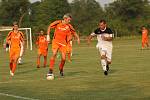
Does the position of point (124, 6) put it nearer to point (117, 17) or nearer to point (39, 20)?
point (117, 17)

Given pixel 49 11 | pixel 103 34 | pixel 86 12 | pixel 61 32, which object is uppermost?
pixel 49 11

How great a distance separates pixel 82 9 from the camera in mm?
155625

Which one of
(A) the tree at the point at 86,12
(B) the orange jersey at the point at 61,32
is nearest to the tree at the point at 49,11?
(A) the tree at the point at 86,12

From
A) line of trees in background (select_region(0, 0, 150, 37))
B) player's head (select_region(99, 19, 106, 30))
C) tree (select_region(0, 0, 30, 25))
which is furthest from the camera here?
tree (select_region(0, 0, 30, 25))

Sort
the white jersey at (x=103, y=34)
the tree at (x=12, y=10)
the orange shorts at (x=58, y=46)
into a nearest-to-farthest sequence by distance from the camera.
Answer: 1. the orange shorts at (x=58, y=46)
2. the white jersey at (x=103, y=34)
3. the tree at (x=12, y=10)

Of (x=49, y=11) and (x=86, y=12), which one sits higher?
(x=49, y=11)

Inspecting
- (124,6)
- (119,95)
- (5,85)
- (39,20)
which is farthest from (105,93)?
(124,6)

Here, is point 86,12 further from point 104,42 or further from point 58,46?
point 58,46

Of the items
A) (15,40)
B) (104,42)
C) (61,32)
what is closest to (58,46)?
(61,32)

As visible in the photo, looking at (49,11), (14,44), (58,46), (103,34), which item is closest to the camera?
(58,46)

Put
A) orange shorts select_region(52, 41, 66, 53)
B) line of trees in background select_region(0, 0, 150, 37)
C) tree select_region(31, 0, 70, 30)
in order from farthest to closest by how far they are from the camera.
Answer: line of trees in background select_region(0, 0, 150, 37) → tree select_region(31, 0, 70, 30) → orange shorts select_region(52, 41, 66, 53)

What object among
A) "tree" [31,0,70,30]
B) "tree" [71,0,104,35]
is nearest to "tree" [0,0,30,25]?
"tree" [31,0,70,30]

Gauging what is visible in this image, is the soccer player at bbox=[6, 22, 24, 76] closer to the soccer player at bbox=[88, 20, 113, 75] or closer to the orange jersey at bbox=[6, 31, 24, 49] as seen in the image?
the orange jersey at bbox=[6, 31, 24, 49]

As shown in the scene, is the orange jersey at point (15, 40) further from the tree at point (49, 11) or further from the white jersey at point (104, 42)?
the tree at point (49, 11)
